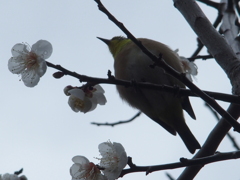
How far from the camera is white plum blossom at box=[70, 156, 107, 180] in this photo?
2.31 m

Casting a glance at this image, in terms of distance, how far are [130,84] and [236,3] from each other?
7.84 ft

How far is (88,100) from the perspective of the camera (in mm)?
2660

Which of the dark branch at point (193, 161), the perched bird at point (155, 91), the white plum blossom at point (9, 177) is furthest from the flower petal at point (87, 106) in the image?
the perched bird at point (155, 91)

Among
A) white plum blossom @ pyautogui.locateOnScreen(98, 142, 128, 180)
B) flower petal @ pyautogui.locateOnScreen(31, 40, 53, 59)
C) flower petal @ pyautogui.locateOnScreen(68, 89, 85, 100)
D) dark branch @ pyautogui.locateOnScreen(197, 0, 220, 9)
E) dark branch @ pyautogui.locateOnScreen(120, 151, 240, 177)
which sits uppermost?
dark branch @ pyautogui.locateOnScreen(197, 0, 220, 9)

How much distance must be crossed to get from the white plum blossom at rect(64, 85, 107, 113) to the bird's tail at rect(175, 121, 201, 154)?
139cm

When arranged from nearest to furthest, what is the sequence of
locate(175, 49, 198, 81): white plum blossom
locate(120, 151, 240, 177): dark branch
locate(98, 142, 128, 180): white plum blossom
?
locate(120, 151, 240, 177): dark branch < locate(98, 142, 128, 180): white plum blossom < locate(175, 49, 198, 81): white plum blossom

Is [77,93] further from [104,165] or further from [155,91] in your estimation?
[155,91]

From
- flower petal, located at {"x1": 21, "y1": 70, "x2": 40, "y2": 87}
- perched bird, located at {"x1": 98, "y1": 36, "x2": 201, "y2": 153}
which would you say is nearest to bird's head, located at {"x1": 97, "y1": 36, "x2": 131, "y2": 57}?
perched bird, located at {"x1": 98, "y1": 36, "x2": 201, "y2": 153}

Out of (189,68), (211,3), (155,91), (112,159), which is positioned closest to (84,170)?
(112,159)

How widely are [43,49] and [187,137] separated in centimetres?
209

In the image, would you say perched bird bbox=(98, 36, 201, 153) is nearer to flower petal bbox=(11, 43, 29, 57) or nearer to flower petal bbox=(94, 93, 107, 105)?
flower petal bbox=(94, 93, 107, 105)

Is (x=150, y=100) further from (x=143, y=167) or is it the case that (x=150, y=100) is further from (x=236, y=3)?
(x=143, y=167)

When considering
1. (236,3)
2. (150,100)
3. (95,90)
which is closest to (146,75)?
(150,100)

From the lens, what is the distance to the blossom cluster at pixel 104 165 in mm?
2156
